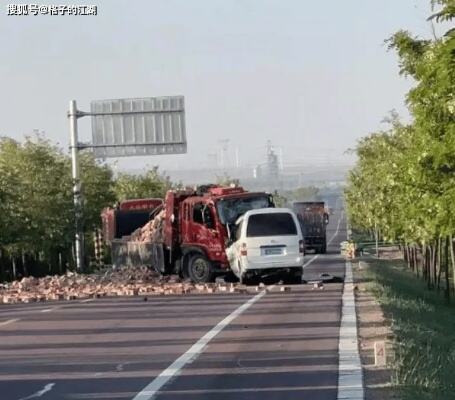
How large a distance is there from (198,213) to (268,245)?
3009 millimetres

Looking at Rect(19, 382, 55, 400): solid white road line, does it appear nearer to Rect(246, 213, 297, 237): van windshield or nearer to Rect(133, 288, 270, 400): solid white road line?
Rect(133, 288, 270, 400): solid white road line

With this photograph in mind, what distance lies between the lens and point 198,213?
113 feet

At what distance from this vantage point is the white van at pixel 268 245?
105ft

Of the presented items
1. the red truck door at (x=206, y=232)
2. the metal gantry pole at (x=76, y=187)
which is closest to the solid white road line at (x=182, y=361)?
the red truck door at (x=206, y=232)

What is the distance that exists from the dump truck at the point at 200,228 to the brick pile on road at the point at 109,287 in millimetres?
566

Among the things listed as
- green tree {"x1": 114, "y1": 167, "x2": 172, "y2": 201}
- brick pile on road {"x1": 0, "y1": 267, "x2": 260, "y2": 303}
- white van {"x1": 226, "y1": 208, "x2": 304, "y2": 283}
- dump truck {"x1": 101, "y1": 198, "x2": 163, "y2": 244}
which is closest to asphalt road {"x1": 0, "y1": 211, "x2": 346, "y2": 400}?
brick pile on road {"x1": 0, "y1": 267, "x2": 260, "y2": 303}

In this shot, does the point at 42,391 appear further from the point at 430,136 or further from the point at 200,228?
the point at 200,228

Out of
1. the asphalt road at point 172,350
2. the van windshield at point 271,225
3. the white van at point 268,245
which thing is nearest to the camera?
the asphalt road at point 172,350

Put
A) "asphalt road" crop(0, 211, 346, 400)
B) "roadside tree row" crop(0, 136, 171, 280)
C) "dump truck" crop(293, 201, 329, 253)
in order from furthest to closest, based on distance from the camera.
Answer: "dump truck" crop(293, 201, 329, 253) < "roadside tree row" crop(0, 136, 171, 280) < "asphalt road" crop(0, 211, 346, 400)

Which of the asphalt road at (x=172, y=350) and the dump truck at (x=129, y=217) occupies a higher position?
the dump truck at (x=129, y=217)

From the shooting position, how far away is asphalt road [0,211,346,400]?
13.3m

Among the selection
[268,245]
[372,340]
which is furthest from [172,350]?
[268,245]

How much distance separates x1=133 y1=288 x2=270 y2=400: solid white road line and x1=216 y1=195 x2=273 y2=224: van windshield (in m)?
10.7

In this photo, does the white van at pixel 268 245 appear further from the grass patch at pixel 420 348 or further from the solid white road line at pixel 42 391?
the solid white road line at pixel 42 391
